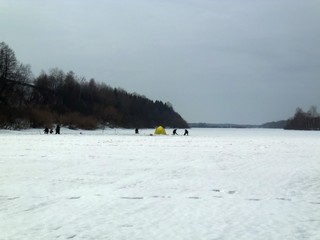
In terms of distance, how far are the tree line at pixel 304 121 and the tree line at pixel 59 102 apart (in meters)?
64.7

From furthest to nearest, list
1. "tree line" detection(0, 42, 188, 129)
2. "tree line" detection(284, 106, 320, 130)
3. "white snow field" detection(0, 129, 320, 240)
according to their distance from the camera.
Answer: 1. "tree line" detection(284, 106, 320, 130)
2. "tree line" detection(0, 42, 188, 129)
3. "white snow field" detection(0, 129, 320, 240)

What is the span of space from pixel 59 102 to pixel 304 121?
115982 millimetres

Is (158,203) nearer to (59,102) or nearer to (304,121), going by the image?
(59,102)

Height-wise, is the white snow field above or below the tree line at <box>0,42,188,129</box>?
below

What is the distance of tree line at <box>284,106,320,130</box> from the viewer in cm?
18327

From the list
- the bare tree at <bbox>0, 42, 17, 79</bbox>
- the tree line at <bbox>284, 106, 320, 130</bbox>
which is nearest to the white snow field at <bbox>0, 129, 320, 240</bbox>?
the bare tree at <bbox>0, 42, 17, 79</bbox>

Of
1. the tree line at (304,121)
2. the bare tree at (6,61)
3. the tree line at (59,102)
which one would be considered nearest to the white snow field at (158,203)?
the tree line at (59,102)

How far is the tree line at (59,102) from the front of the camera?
82.8 metres

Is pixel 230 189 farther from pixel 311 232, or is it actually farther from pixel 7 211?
pixel 7 211

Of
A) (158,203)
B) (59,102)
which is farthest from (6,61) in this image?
(158,203)

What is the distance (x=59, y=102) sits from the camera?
A: 4550 inches

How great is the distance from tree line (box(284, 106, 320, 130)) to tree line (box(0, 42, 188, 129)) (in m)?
64.7

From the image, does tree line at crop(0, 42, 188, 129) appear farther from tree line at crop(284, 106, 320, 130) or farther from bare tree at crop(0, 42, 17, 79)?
tree line at crop(284, 106, 320, 130)

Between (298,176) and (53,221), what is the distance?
9149 mm
